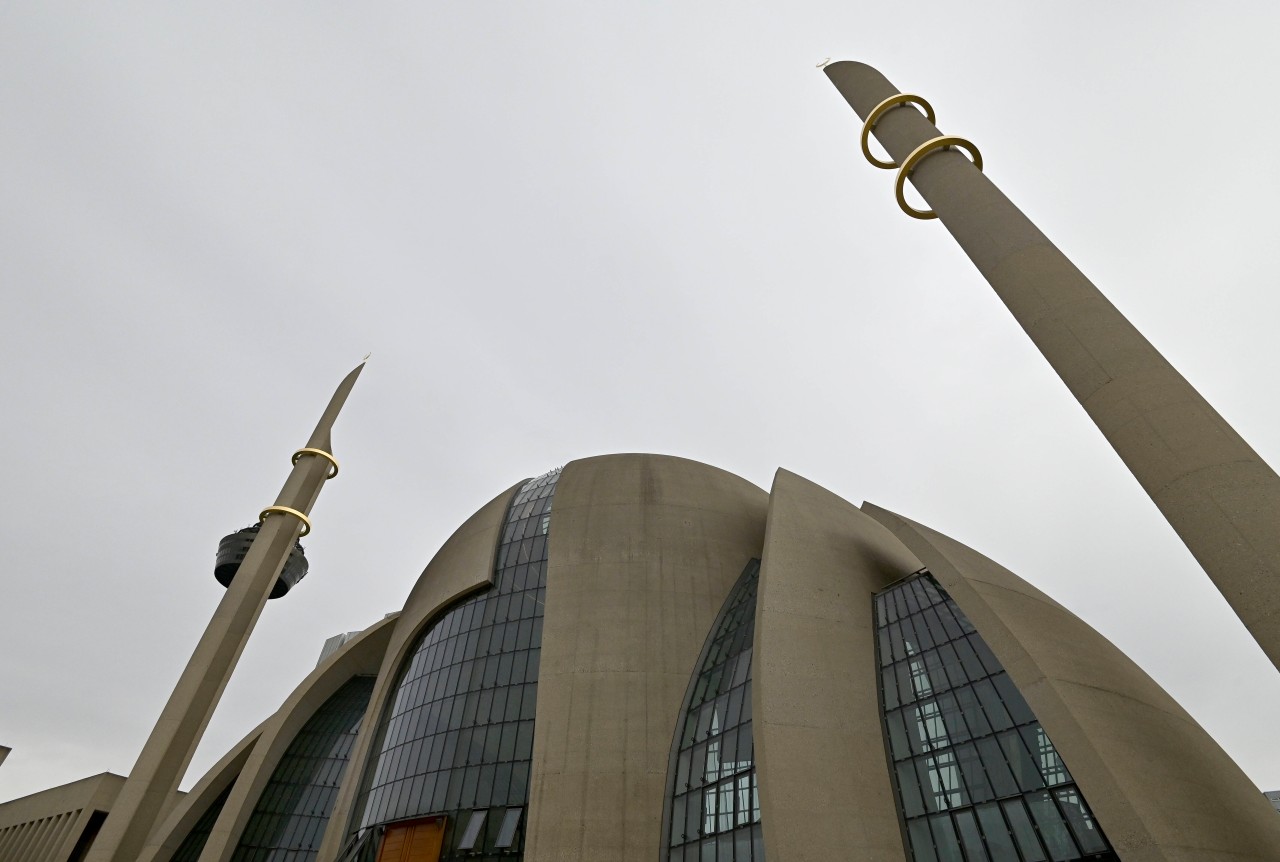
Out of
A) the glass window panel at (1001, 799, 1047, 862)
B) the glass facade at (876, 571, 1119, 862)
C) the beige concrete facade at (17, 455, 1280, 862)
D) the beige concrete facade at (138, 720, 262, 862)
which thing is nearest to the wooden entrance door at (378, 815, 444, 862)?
the beige concrete facade at (17, 455, 1280, 862)

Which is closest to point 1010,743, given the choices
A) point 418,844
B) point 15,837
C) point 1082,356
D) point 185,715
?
point 1082,356

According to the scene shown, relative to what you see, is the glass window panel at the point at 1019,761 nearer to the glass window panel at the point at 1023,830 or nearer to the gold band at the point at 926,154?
the glass window panel at the point at 1023,830

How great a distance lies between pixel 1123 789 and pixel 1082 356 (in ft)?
28.5

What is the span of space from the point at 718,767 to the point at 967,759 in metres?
7.62

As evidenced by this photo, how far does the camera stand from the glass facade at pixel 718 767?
19.2m

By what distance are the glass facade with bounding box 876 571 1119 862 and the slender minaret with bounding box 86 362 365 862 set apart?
3433 cm

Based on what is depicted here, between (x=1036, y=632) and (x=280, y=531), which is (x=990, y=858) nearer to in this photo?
(x=1036, y=632)

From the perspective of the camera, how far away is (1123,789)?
12789 mm

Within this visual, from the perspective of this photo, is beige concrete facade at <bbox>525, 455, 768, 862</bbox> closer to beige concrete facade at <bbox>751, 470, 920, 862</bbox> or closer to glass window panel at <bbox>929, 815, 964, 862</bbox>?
beige concrete facade at <bbox>751, 470, 920, 862</bbox>

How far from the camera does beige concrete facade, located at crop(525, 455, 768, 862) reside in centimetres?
2216

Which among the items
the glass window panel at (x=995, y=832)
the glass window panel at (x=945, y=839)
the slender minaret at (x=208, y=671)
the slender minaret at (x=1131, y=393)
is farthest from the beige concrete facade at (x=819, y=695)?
the slender minaret at (x=208, y=671)

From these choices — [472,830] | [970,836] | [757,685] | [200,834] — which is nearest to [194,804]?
[200,834]

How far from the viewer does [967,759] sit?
53.4 ft

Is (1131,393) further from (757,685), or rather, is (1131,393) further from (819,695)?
(757,685)
